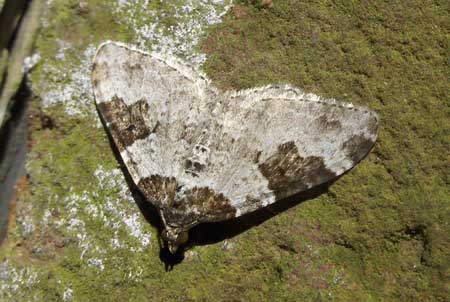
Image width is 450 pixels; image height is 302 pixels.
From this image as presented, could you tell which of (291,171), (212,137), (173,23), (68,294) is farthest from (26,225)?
(291,171)

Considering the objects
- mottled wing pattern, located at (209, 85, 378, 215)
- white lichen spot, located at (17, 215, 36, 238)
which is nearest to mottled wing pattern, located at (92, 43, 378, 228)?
mottled wing pattern, located at (209, 85, 378, 215)

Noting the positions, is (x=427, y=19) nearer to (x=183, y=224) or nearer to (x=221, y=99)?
(x=221, y=99)

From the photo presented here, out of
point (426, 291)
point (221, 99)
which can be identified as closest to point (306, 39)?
point (221, 99)

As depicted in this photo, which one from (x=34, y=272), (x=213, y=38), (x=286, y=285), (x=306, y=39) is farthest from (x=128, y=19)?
(x=286, y=285)

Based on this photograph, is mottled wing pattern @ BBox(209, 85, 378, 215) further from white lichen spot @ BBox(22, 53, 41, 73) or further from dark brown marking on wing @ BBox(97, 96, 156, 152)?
white lichen spot @ BBox(22, 53, 41, 73)

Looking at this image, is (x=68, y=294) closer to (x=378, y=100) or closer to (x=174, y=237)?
(x=174, y=237)

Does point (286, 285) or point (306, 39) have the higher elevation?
point (306, 39)

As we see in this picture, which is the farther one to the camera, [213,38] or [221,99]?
[213,38]

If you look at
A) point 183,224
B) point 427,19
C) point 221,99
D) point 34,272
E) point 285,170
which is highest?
point 427,19
